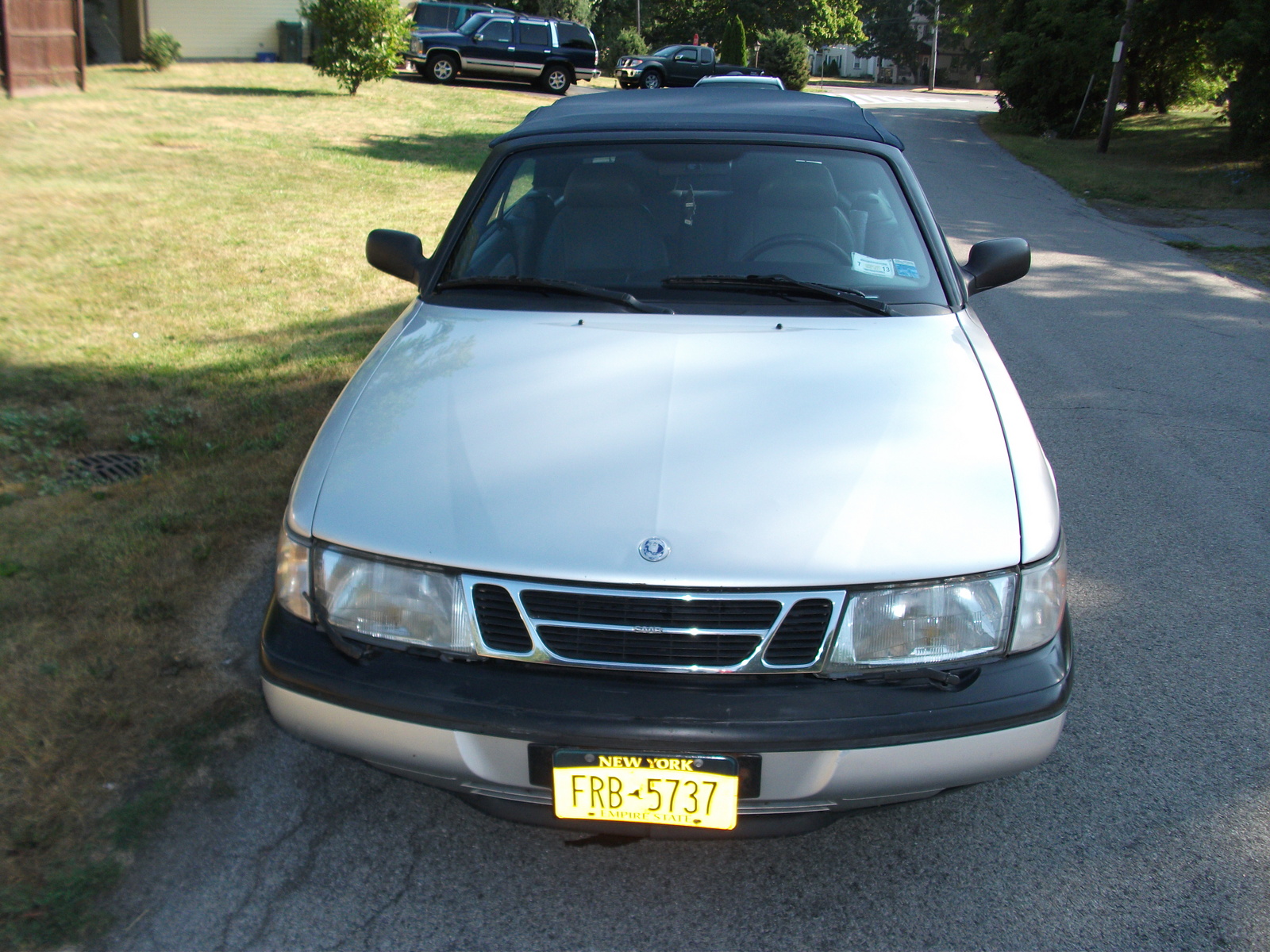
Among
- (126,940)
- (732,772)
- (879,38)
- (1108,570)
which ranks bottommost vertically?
(126,940)

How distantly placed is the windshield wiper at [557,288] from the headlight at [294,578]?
3.86ft

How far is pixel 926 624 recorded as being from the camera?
2.10 meters

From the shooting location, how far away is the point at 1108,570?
12.7 ft

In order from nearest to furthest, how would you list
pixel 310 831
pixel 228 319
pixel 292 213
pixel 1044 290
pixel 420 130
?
1. pixel 310 831
2. pixel 228 319
3. pixel 1044 290
4. pixel 292 213
5. pixel 420 130

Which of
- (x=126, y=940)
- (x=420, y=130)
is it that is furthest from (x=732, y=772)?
(x=420, y=130)

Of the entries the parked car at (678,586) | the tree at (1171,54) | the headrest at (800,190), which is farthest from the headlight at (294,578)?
the tree at (1171,54)

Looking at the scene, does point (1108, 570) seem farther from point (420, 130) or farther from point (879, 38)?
point (879, 38)

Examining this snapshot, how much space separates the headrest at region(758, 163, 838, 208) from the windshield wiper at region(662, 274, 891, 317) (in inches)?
13.1

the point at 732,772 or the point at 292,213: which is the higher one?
the point at 292,213

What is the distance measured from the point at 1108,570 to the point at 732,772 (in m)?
2.48

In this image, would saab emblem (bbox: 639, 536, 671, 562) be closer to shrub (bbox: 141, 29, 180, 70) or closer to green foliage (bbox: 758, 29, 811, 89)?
shrub (bbox: 141, 29, 180, 70)

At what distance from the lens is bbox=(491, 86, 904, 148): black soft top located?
3471mm

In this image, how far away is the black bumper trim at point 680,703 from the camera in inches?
78.5

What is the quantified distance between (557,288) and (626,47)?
40179 mm
